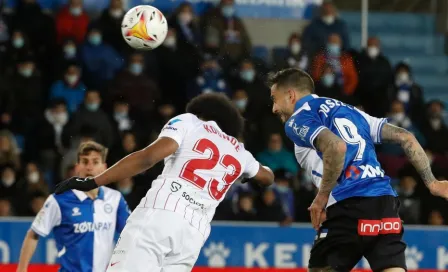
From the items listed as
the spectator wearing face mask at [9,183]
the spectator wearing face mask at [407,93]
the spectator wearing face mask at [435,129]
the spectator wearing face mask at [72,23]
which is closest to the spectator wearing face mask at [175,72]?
the spectator wearing face mask at [72,23]

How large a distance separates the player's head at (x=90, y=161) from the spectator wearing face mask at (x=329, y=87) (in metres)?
6.33

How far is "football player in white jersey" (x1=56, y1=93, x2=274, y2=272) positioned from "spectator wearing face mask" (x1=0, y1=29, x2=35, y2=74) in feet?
26.1

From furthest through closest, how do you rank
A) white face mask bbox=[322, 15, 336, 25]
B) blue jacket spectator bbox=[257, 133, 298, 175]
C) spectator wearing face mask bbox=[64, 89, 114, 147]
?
1. white face mask bbox=[322, 15, 336, 25]
2. blue jacket spectator bbox=[257, 133, 298, 175]
3. spectator wearing face mask bbox=[64, 89, 114, 147]

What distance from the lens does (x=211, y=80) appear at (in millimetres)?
14016

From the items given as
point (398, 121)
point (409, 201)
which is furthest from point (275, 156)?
point (398, 121)

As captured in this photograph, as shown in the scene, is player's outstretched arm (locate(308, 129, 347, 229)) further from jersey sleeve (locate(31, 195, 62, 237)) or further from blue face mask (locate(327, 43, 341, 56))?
blue face mask (locate(327, 43, 341, 56))

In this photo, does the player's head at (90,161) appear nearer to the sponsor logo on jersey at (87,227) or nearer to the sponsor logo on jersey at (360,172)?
the sponsor logo on jersey at (87,227)

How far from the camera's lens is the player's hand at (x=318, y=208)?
620 cm

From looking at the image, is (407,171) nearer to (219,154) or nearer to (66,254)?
(66,254)

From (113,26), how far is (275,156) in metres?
3.10

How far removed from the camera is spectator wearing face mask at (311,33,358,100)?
14.3m

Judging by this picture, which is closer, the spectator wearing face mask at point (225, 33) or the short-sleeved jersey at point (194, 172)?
the short-sleeved jersey at point (194, 172)

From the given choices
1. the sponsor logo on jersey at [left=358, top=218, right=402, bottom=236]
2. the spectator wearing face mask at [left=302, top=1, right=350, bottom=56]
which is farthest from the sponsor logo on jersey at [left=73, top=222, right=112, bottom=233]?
the spectator wearing face mask at [left=302, top=1, right=350, bottom=56]

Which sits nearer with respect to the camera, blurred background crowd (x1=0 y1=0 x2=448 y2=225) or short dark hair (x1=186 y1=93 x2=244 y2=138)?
short dark hair (x1=186 y1=93 x2=244 y2=138)
